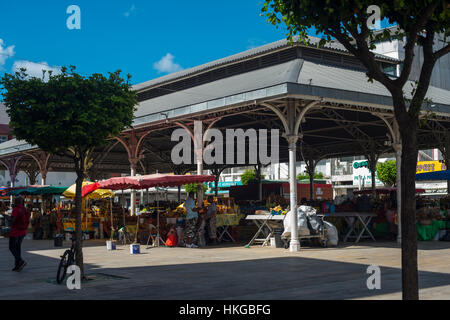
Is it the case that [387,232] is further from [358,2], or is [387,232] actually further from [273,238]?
[358,2]

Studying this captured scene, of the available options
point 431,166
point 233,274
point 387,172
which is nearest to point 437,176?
point 233,274

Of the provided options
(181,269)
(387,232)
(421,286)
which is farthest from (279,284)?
(387,232)

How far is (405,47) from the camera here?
561 centimetres

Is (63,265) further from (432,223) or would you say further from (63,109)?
(432,223)

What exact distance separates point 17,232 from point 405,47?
912 cm

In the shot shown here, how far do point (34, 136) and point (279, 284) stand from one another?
17.9ft

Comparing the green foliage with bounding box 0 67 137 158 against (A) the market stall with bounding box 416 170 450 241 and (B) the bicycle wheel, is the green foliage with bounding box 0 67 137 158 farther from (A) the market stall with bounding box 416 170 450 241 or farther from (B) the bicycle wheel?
(A) the market stall with bounding box 416 170 450 241

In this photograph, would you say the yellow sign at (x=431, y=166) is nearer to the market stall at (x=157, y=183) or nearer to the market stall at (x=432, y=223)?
the market stall at (x=432, y=223)

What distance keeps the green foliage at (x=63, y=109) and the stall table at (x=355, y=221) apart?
9556mm

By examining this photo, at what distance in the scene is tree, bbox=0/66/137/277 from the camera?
9.78 meters

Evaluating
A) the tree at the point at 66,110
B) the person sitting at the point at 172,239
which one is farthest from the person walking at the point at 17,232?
the person sitting at the point at 172,239

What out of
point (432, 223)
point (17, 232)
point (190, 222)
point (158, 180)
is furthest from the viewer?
point (432, 223)

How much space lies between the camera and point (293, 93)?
581 inches

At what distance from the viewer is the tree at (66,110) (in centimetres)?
978
